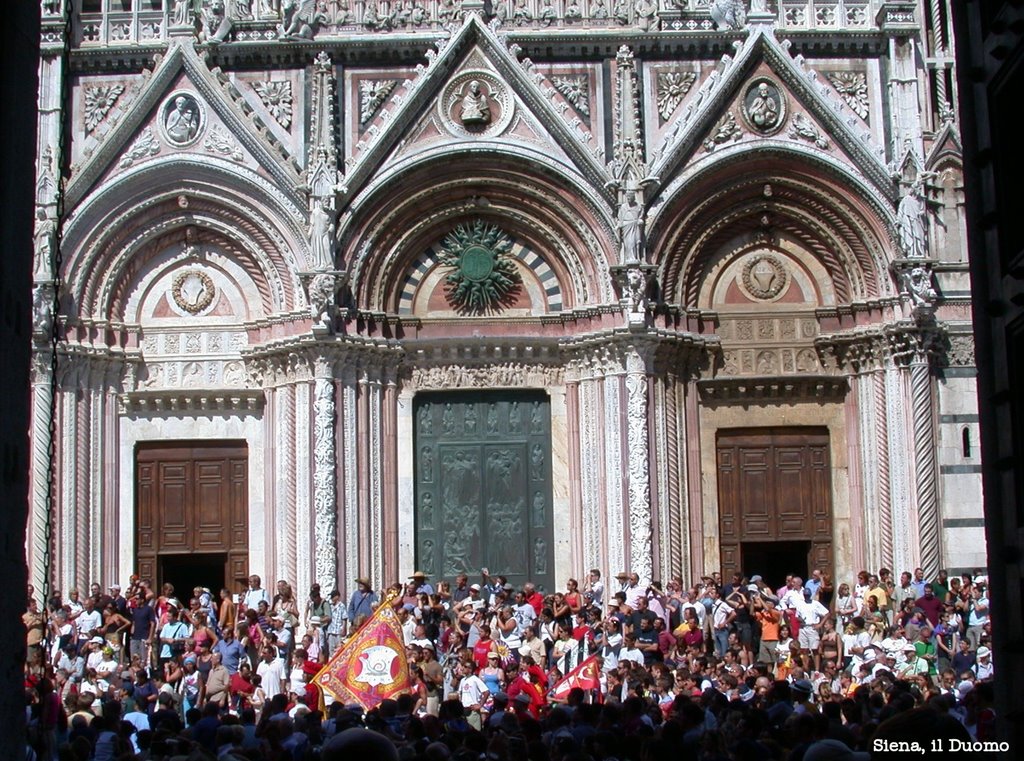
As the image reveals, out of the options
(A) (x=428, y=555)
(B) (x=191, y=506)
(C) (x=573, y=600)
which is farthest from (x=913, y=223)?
(B) (x=191, y=506)

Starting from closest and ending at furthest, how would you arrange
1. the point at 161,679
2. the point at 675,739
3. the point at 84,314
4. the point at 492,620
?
1. the point at 675,739
2. the point at 161,679
3. the point at 492,620
4. the point at 84,314

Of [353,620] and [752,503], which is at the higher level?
[752,503]

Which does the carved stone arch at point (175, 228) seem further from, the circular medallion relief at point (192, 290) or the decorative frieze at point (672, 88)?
the decorative frieze at point (672, 88)

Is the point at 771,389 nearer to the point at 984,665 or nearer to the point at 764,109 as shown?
the point at 764,109

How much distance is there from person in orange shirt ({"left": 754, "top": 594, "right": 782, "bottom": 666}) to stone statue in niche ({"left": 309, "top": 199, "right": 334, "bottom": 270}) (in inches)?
368

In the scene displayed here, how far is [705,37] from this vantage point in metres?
29.2

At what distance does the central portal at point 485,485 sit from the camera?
2909 centimetres

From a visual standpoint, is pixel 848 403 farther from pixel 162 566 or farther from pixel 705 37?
pixel 162 566

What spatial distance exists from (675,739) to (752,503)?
1890cm

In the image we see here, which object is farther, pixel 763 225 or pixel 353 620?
pixel 763 225

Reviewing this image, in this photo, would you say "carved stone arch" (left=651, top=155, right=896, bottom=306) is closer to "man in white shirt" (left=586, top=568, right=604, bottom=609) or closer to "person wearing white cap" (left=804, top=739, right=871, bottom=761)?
"man in white shirt" (left=586, top=568, right=604, bottom=609)

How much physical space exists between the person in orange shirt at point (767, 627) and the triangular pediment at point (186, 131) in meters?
10.7

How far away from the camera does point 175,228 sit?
29.3 m

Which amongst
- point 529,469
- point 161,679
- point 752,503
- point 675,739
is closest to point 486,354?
point 529,469
